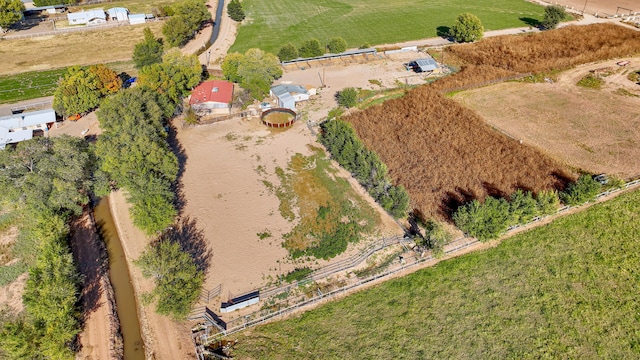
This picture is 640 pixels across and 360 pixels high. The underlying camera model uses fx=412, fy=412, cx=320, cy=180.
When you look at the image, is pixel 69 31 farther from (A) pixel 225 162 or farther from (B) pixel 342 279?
(B) pixel 342 279

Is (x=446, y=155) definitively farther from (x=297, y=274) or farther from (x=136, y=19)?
(x=136, y=19)

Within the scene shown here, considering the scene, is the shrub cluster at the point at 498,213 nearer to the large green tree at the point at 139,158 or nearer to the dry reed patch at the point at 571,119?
the dry reed patch at the point at 571,119

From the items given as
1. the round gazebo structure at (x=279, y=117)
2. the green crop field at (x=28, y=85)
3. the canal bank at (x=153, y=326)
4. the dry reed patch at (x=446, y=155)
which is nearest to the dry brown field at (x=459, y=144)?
the dry reed patch at (x=446, y=155)

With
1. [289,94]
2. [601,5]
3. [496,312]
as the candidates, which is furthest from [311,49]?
[601,5]

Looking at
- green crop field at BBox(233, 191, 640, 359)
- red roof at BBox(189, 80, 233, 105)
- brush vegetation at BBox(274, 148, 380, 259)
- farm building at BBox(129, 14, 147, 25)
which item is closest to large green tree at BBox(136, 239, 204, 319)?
green crop field at BBox(233, 191, 640, 359)

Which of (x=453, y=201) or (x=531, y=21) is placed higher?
(x=531, y=21)

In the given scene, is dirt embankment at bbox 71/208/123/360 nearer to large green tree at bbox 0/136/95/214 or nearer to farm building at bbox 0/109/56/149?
large green tree at bbox 0/136/95/214
